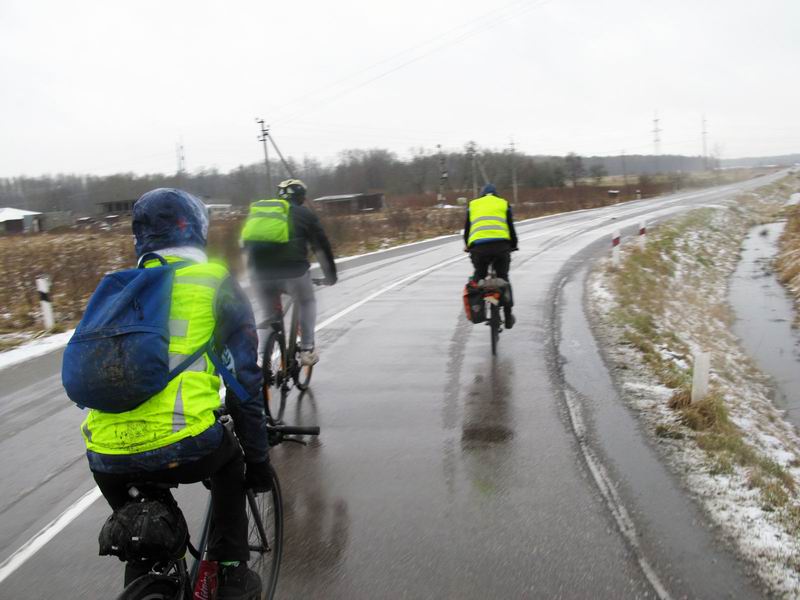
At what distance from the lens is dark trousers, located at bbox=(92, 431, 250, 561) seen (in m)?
2.23

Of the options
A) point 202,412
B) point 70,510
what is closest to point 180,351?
point 202,412

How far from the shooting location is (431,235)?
30156 millimetres

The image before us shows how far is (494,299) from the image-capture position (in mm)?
7879

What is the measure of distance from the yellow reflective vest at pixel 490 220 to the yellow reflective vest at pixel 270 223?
3.17 metres

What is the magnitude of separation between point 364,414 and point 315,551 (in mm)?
2353

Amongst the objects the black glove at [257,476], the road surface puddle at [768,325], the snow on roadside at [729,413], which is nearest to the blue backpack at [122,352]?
the black glove at [257,476]

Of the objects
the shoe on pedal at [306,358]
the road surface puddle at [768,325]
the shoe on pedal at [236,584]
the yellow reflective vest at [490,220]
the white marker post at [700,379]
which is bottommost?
the road surface puddle at [768,325]

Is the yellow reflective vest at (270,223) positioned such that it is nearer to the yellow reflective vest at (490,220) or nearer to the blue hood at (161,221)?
the blue hood at (161,221)

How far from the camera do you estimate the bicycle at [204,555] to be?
7.18 ft

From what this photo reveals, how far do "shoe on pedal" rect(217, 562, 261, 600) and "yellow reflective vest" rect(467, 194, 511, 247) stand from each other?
235 inches

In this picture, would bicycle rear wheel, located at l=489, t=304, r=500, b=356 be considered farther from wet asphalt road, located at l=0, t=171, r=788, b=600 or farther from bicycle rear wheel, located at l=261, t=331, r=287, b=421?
bicycle rear wheel, located at l=261, t=331, r=287, b=421

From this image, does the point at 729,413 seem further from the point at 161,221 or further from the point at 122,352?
the point at 122,352

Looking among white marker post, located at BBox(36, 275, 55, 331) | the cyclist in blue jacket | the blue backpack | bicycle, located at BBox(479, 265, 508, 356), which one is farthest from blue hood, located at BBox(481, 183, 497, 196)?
white marker post, located at BBox(36, 275, 55, 331)

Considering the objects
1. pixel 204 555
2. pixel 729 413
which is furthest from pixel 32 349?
pixel 729 413
